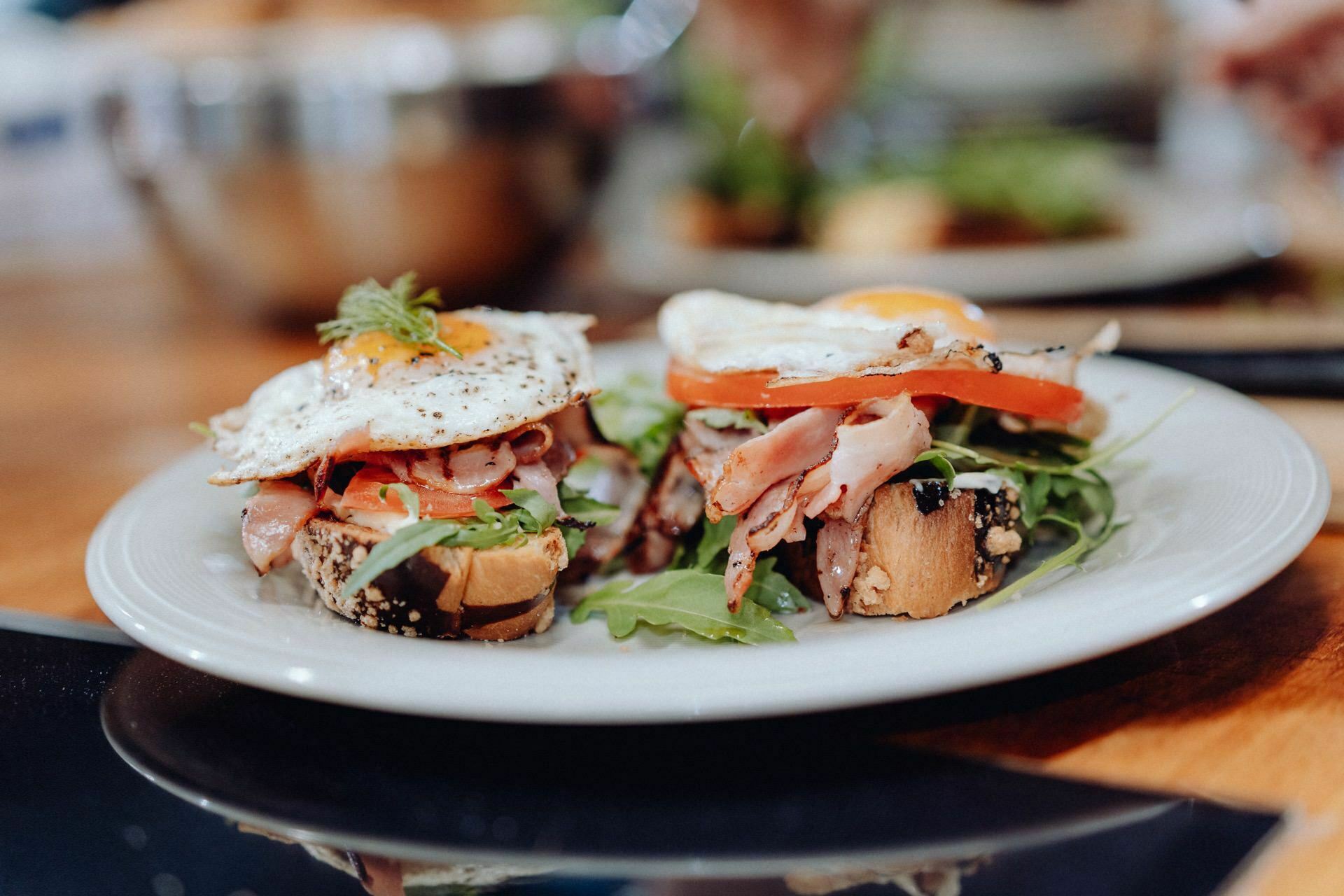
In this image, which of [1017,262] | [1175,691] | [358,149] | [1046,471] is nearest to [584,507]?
[1046,471]

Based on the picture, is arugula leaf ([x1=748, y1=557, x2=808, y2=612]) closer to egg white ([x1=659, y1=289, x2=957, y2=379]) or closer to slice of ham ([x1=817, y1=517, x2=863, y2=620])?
slice of ham ([x1=817, y1=517, x2=863, y2=620])

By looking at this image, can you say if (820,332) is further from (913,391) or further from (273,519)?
(273,519)

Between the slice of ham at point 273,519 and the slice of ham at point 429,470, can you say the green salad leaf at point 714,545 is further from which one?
the slice of ham at point 273,519

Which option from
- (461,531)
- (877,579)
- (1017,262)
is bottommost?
(1017,262)

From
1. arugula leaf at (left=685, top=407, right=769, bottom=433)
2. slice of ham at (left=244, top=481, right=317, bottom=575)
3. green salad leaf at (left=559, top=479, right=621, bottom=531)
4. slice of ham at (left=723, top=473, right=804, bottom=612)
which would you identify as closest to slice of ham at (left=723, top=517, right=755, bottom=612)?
slice of ham at (left=723, top=473, right=804, bottom=612)

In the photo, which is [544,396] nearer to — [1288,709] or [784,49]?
[1288,709]

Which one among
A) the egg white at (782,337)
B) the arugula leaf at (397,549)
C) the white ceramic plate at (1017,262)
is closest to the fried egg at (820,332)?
the egg white at (782,337)

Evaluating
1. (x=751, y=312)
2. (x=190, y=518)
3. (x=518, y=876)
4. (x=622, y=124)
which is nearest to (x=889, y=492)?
(x=751, y=312)

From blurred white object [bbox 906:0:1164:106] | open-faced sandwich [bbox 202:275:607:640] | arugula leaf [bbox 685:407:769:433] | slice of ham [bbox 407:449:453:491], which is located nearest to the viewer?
open-faced sandwich [bbox 202:275:607:640]
